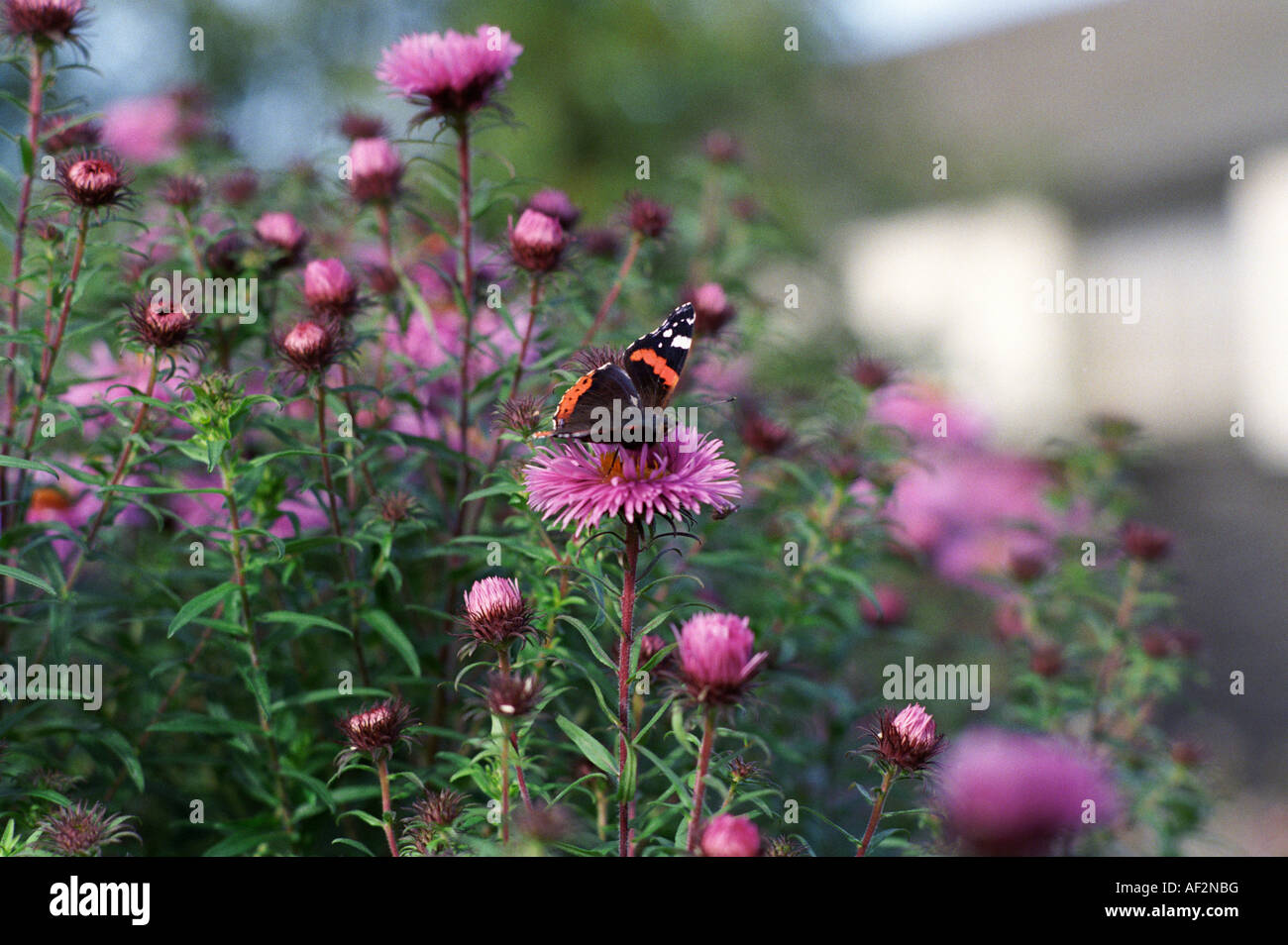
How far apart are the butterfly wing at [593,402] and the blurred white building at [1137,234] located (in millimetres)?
5739

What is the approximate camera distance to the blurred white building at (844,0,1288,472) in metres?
7.01

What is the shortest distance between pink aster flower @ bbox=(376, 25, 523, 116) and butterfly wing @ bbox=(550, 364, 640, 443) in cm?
46

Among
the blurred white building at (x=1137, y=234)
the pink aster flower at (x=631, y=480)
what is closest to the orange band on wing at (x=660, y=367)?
the pink aster flower at (x=631, y=480)

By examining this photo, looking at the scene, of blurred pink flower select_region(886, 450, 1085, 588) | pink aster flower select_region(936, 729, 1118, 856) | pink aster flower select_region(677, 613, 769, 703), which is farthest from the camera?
blurred pink flower select_region(886, 450, 1085, 588)

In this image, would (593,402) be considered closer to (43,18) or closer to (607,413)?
(607,413)

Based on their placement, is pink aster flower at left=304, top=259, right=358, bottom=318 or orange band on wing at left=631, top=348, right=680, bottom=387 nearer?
orange band on wing at left=631, top=348, right=680, bottom=387

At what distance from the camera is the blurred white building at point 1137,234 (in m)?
7.01

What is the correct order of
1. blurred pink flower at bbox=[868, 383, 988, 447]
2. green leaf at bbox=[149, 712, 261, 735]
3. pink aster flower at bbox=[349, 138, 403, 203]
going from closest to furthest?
1. green leaf at bbox=[149, 712, 261, 735]
2. pink aster flower at bbox=[349, 138, 403, 203]
3. blurred pink flower at bbox=[868, 383, 988, 447]

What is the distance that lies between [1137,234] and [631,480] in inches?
315

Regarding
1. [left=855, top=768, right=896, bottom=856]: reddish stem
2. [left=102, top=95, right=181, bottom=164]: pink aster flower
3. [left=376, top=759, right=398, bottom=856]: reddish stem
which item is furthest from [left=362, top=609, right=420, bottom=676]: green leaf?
[left=102, top=95, right=181, bottom=164]: pink aster flower

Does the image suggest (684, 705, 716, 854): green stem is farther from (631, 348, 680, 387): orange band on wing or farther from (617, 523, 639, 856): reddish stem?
(631, 348, 680, 387): orange band on wing

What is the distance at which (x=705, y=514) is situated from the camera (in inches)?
56.9

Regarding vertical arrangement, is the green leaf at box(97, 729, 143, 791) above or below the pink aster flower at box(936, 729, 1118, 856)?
below

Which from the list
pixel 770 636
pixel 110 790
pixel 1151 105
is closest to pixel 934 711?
pixel 770 636
